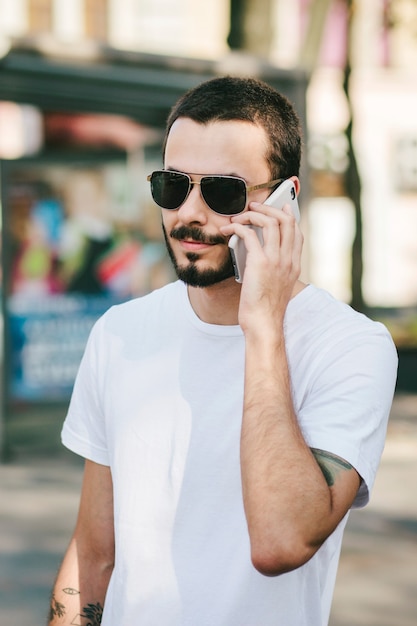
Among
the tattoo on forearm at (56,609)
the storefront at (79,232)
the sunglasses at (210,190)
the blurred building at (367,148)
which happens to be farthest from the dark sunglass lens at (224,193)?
the blurred building at (367,148)

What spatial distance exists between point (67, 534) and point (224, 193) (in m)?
4.68

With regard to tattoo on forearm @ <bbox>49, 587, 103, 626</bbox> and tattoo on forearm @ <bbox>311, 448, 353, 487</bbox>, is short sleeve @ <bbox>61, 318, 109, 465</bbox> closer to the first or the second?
tattoo on forearm @ <bbox>49, 587, 103, 626</bbox>

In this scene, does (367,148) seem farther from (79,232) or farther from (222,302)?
(222,302)

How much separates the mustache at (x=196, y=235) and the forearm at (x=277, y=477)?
275 millimetres

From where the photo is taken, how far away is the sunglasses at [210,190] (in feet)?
7.02

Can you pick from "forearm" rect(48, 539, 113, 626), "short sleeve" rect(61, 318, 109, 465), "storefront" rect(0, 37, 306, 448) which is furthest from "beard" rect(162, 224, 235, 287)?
"storefront" rect(0, 37, 306, 448)

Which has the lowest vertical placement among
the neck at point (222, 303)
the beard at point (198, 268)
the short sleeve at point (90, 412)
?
the short sleeve at point (90, 412)

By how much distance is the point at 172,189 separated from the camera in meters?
2.21

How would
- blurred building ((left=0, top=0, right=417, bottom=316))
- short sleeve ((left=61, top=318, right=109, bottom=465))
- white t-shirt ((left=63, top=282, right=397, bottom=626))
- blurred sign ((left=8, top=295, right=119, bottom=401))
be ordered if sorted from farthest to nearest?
blurred building ((left=0, top=0, right=417, bottom=316)), blurred sign ((left=8, top=295, right=119, bottom=401)), short sleeve ((left=61, top=318, right=109, bottom=465)), white t-shirt ((left=63, top=282, right=397, bottom=626))

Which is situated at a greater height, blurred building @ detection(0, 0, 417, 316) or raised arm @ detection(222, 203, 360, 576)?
raised arm @ detection(222, 203, 360, 576)

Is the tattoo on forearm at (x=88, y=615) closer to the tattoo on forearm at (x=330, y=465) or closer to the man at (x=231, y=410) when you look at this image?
the man at (x=231, y=410)

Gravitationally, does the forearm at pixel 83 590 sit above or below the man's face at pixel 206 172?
below

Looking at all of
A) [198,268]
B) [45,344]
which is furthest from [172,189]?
[45,344]

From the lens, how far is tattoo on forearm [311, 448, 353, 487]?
1.96m
